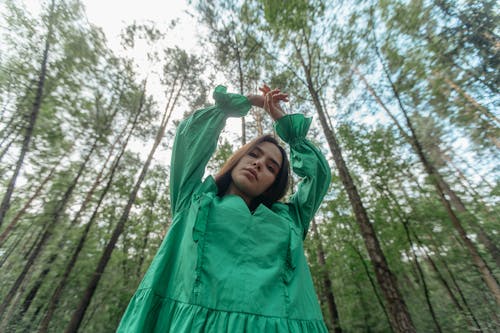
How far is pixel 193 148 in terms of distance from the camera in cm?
143

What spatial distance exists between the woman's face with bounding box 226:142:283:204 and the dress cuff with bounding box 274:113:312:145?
0.65 feet

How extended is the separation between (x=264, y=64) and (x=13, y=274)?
47.8ft

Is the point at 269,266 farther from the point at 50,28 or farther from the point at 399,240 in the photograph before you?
the point at 399,240

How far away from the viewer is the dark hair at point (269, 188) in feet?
5.53

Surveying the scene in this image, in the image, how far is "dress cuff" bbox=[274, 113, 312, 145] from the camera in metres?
1.87

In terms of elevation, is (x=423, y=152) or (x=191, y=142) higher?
(x=423, y=152)

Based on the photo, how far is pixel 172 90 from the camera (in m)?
11.3

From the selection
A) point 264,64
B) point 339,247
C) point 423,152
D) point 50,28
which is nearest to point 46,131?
point 50,28

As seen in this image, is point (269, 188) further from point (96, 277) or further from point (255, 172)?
point (96, 277)

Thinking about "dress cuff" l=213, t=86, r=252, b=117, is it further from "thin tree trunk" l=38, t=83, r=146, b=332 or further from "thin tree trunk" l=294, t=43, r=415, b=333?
"thin tree trunk" l=38, t=83, r=146, b=332

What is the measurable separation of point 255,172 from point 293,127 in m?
0.60

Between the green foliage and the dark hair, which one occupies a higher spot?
the green foliage

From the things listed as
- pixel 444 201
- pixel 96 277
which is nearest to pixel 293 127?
pixel 444 201

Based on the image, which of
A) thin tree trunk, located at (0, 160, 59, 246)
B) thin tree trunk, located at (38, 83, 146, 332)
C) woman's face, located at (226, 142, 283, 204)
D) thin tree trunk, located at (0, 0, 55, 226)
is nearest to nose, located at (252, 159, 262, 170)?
woman's face, located at (226, 142, 283, 204)
